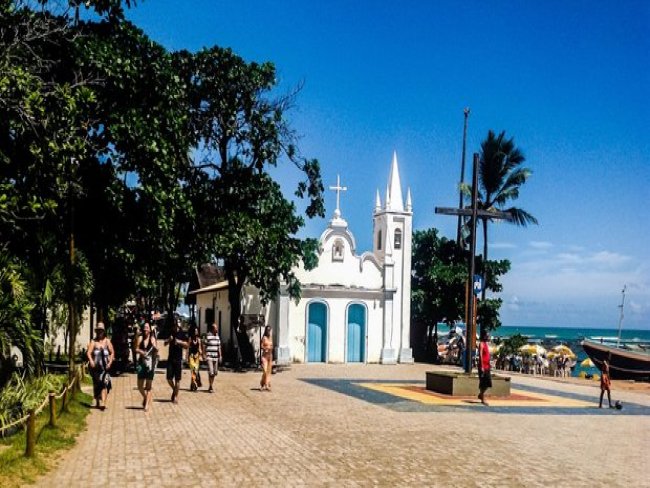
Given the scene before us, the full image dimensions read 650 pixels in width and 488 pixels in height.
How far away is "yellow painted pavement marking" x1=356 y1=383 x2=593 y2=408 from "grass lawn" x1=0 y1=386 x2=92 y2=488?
27.4 ft

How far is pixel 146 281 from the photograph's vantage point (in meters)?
21.4

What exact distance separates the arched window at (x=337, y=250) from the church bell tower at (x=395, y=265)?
6.28 ft

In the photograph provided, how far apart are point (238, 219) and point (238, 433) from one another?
13211 mm

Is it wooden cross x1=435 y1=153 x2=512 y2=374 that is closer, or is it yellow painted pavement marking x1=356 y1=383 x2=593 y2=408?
yellow painted pavement marking x1=356 y1=383 x2=593 y2=408

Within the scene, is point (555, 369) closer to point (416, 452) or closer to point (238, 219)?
point (238, 219)

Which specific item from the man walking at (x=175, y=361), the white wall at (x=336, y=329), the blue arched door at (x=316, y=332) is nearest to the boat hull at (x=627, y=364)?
the white wall at (x=336, y=329)

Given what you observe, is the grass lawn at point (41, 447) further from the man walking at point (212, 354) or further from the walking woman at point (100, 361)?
the man walking at point (212, 354)

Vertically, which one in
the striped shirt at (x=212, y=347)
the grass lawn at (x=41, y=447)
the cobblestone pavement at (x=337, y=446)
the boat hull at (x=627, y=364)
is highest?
the striped shirt at (x=212, y=347)

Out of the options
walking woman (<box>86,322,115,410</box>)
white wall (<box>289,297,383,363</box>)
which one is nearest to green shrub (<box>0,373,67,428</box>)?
walking woman (<box>86,322,115,410</box>)

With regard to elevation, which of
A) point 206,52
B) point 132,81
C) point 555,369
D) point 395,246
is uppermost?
point 206,52

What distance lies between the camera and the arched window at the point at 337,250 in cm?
3159

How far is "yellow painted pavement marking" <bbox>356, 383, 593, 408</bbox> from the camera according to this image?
57.3ft

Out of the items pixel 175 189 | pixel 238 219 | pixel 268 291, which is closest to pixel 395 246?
pixel 268 291

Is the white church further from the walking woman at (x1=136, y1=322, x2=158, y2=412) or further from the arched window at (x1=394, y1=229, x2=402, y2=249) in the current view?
the walking woman at (x1=136, y1=322, x2=158, y2=412)
